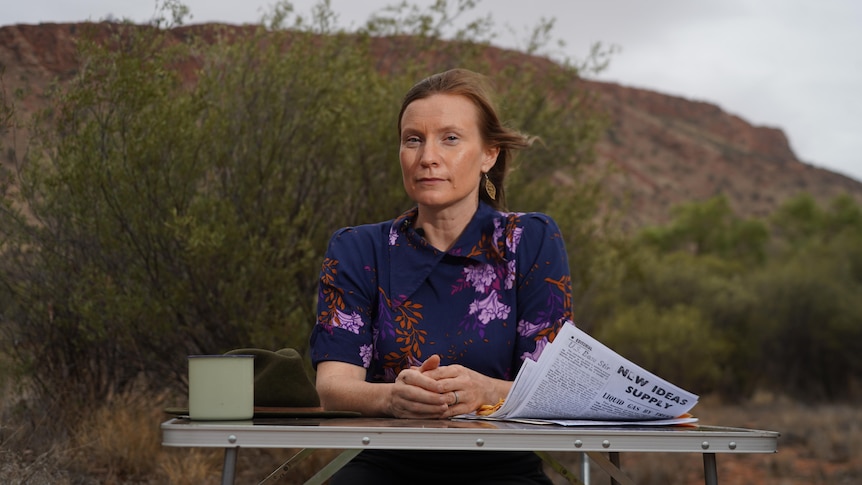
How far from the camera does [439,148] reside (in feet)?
8.95

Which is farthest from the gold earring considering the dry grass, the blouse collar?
the dry grass

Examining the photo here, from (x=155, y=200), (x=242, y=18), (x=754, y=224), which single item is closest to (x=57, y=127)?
(x=155, y=200)

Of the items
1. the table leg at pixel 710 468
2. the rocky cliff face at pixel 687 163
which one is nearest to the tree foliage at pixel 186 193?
the table leg at pixel 710 468

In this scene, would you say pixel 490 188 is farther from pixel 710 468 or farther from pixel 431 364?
pixel 710 468

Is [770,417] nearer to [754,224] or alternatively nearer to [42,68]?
[42,68]

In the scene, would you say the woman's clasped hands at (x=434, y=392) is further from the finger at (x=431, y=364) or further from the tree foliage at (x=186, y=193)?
the tree foliage at (x=186, y=193)

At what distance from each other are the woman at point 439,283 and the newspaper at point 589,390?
0.41 meters

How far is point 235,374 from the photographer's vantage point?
1.89m

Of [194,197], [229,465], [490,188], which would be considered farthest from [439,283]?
[194,197]

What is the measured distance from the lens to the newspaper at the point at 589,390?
1.84m

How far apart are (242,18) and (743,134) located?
219 feet

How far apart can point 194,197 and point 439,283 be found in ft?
13.4

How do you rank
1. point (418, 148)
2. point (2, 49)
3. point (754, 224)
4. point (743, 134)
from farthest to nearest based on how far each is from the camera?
point (743, 134) < point (754, 224) < point (2, 49) < point (418, 148)

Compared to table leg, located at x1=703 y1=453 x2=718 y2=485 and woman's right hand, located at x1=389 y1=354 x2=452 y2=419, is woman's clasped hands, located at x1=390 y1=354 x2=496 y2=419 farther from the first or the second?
table leg, located at x1=703 y1=453 x2=718 y2=485
